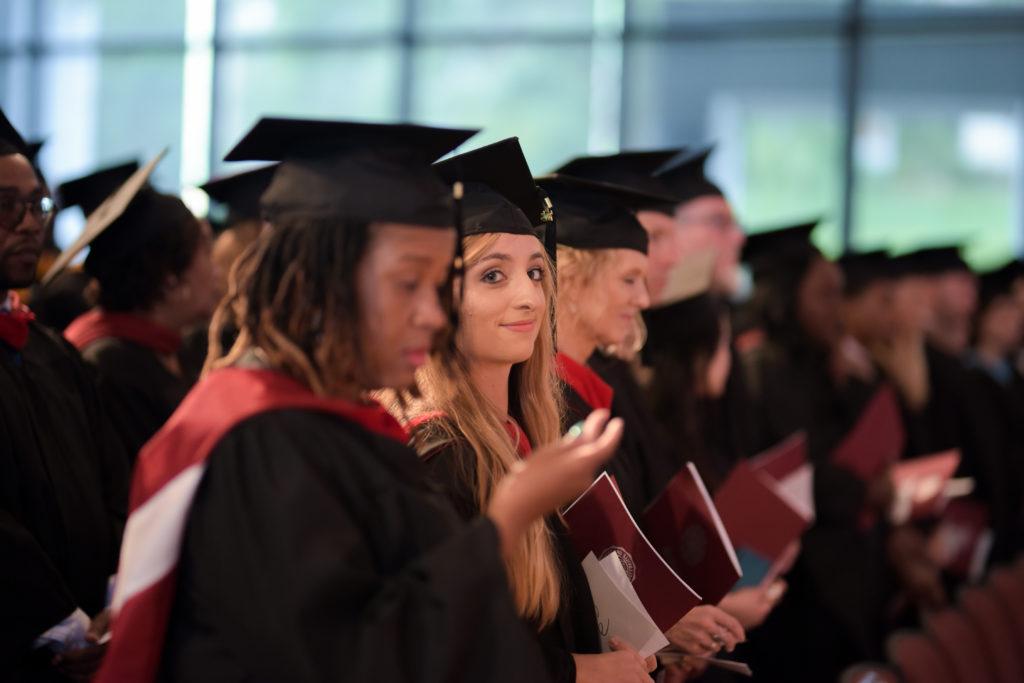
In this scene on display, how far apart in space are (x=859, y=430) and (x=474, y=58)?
572 cm

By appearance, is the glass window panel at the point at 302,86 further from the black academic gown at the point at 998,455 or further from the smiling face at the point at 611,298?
the smiling face at the point at 611,298

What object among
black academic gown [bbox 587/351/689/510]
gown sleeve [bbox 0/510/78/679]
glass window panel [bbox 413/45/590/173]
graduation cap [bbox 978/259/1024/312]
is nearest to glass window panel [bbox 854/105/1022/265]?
graduation cap [bbox 978/259/1024/312]

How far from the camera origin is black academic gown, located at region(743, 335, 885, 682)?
501 cm

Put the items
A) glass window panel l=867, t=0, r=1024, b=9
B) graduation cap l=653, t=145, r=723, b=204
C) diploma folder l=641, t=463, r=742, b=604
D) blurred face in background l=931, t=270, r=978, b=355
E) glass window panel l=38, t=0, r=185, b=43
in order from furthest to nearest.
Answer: glass window panel l=38, t=0, r=185, b=43
glass window panel l=867, t=0, r=1024, b=9
blurred face in background l=931, t=270, r=978, b=355
graduation cap l=653, t=145, r=723, b=204
diploma folder l=641, t=463, r=742, b=604

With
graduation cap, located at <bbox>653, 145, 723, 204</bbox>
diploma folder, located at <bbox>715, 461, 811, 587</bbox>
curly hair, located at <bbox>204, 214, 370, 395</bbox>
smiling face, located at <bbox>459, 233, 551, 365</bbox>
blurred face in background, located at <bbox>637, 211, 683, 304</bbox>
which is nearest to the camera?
curly hair, located at <bbox>204, 214, 370, 395</bbox>

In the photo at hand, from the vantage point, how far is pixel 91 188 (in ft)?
12.7

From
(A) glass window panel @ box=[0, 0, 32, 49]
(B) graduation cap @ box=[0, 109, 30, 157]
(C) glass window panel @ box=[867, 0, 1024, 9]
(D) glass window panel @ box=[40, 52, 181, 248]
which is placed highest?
(C) glass window panel @ box=[867, 0, 1024, 9]

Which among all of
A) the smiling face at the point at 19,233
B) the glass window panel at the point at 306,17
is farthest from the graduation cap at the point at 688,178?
the glass window panel at the point at 306,17

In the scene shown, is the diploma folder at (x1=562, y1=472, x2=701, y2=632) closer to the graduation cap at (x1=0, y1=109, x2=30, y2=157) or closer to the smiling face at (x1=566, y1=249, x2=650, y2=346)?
the smiling face at (x1=566, y1=249, x2=650, y2=346)

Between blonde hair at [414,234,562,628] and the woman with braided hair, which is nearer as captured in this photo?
the woman with braided hair

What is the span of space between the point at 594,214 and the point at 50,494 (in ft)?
4.79

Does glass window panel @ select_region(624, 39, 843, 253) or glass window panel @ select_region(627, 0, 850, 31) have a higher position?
glass window panel @ select_region(627, 0, 850, 31)

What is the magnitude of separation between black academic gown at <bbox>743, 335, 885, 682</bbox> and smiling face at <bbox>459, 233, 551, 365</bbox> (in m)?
2.72

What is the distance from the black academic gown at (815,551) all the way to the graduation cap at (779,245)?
1.24ft
